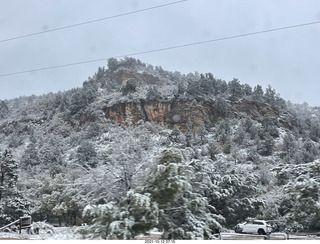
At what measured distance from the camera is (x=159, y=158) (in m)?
6.29

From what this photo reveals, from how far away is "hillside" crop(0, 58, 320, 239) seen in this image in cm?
566

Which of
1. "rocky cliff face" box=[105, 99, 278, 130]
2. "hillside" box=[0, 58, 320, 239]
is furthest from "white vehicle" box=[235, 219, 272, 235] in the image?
"rocky cliff face" box=[105, 99, 278, 130]

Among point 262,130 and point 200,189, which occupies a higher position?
point 262,130

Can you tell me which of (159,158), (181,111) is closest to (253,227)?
(159,158)

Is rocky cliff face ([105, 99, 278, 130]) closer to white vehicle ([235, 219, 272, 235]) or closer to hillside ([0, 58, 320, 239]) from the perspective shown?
hillside ([0, 58, 320, 239])

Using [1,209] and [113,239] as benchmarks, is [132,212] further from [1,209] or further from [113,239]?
[1,209]

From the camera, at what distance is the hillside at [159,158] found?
5664 mm

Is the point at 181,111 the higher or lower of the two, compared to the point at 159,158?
higher

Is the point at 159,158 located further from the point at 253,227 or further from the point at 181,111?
the point at 181,111

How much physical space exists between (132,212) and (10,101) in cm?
8347

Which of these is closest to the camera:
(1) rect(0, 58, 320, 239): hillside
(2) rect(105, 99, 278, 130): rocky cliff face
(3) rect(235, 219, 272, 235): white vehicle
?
(1) rect(0, 58, 320, 239): hillside

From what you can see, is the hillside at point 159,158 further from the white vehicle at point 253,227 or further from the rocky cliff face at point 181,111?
the white vehicle at point 253,227

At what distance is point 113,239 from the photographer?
17.0 feet


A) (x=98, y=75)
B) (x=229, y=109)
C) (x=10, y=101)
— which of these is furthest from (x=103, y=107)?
(x=10, y=101)
